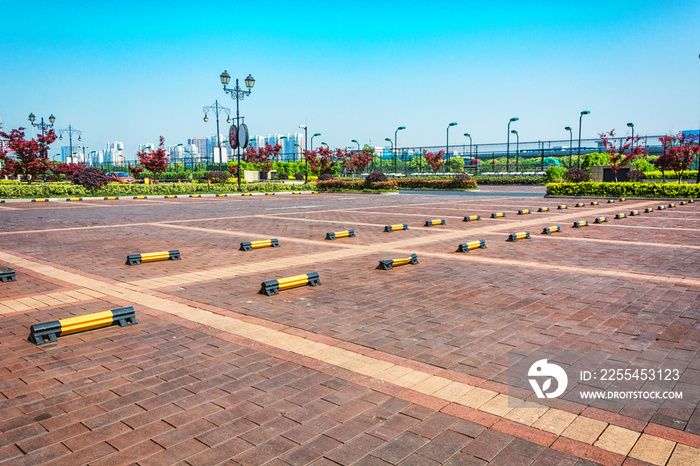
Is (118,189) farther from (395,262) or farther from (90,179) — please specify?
(395,262)

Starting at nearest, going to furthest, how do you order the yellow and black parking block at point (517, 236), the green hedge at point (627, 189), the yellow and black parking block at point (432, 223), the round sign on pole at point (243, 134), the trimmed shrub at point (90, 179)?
1. the yellow and black parking block at point (517, 236)
2. the yellow and black parking block at point (432, 223)
3. the green hedge at point (627, 189)
4. the trimmed shrub at point (90, 179)
5. the round sign on pole at point (243, 134)

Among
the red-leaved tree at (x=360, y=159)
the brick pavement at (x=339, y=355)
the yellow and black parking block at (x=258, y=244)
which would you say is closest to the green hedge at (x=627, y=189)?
the brick pavement at (x=339, y=355)

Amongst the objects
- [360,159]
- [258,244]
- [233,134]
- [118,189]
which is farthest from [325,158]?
[258,244]

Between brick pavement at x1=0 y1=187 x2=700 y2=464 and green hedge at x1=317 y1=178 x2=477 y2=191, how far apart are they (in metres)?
29.3

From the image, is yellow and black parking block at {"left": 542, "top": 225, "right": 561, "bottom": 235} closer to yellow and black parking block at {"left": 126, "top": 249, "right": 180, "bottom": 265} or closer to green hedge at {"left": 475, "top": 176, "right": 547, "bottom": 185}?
yellow and black parking block at {"left": 126, "top": 249, "right": 180, "bottom": 265}

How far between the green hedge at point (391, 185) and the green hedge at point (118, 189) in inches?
62.4

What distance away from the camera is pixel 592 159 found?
5272cm

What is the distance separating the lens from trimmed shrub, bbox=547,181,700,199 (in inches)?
1143

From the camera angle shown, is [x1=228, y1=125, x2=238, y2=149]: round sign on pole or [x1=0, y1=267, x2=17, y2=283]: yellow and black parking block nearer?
[x1=0, y1=267, x2=17, y2=283]: yellow and black parking block

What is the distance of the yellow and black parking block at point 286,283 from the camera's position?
7.40 meters

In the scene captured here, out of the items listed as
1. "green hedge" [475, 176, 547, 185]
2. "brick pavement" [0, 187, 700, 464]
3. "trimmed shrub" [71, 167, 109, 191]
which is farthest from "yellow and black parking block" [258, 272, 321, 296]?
"green hedge" [475, 176, 547, 185]

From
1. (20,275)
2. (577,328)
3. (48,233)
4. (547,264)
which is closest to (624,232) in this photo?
(547,264)

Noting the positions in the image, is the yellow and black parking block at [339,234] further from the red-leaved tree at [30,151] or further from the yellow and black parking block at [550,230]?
Result: the red-leaved tree at [30,151]

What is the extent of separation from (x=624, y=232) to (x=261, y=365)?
1285cm
